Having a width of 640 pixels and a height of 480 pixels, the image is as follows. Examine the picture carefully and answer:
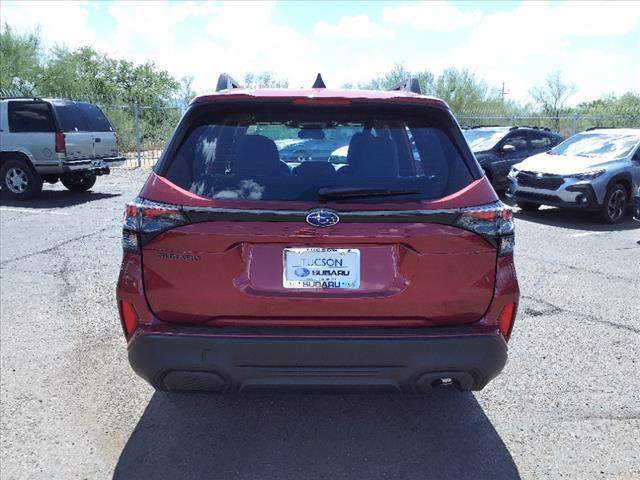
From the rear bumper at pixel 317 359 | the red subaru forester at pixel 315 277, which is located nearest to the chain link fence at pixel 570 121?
the red subaru forester at pixel 315 277

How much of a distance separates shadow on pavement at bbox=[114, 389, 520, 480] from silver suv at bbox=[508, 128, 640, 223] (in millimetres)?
7501

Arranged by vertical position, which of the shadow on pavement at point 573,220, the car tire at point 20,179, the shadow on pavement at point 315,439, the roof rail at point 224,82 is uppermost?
the roof rail at point 224,82

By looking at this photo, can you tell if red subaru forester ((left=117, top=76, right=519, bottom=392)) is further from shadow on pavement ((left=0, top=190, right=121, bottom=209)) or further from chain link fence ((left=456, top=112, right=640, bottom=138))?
chain link fence ((left=456, top=112, right=640, bottom=138))

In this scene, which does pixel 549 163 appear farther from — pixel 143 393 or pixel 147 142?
pixel 147 142

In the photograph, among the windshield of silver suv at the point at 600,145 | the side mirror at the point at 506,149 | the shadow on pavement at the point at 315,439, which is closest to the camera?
the shadow on pavement at the point at 315,439

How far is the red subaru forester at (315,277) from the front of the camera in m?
2.56

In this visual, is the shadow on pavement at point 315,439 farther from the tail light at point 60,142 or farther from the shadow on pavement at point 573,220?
the tail light at point 60,142

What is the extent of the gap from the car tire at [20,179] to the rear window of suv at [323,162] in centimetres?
1121

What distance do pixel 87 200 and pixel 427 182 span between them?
456 inches

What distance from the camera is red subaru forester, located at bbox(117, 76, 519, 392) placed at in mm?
2564

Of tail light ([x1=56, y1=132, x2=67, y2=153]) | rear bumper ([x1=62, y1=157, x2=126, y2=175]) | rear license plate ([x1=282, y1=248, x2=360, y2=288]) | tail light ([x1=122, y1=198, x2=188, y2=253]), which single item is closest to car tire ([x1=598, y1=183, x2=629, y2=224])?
rear license plate ([x1=282, y1=248, x2=360, y2=288])

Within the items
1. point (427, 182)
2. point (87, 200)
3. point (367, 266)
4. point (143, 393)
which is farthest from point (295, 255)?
point (87, 200)

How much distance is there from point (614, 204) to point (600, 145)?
154 cm

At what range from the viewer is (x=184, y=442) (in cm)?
315
